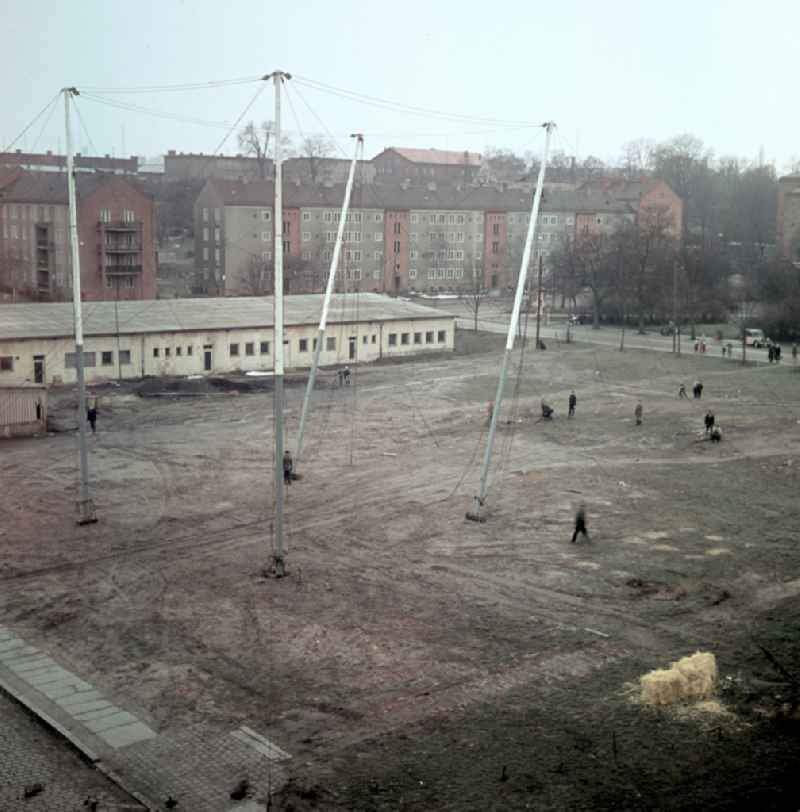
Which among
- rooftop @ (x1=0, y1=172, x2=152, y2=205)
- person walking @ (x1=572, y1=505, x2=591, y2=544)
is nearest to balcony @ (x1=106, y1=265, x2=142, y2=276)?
rooftop @ (x1=0, y1=172, x2=152, y2=205)

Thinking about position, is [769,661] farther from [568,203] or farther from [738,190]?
[738,190]

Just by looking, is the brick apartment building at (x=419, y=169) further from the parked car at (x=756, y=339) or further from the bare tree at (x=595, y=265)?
the parked car at (x=756, y=339)

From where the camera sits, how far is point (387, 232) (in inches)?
3489

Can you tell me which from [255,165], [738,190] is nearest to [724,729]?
[738,190]

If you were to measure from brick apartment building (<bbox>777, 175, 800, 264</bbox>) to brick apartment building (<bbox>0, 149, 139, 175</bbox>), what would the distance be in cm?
4973

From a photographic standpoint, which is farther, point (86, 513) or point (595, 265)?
point (595, 265)

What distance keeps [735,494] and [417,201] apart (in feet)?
217

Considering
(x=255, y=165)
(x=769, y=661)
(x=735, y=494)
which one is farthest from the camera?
(x=255, y=165)

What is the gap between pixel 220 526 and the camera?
2480 centimetres

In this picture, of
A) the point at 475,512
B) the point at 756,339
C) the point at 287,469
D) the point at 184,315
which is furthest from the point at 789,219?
the point at 475,512

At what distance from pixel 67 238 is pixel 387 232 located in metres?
27.7

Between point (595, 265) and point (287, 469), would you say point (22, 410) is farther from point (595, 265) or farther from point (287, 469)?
point (595, 265)

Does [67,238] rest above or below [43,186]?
below

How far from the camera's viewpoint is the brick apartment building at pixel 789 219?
246ft
